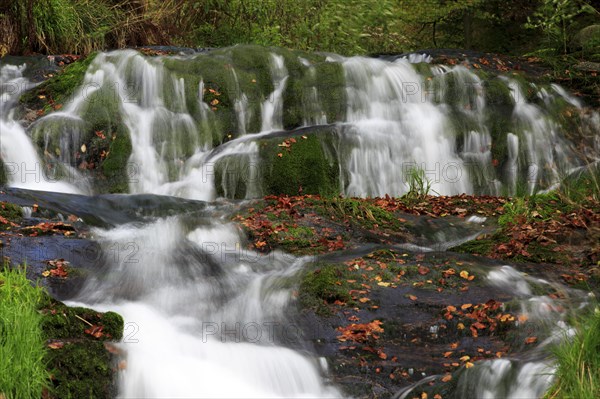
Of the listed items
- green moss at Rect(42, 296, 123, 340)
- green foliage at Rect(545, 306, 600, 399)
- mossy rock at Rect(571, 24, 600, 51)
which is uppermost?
mossy rock at Rect(571, 24, 600, 51)

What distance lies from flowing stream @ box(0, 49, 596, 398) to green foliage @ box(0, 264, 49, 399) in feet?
3.97

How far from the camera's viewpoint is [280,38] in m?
16.5

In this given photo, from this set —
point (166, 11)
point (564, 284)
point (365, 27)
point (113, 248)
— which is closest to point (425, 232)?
point (564, 284)

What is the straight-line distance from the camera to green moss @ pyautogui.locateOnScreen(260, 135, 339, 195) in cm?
1009

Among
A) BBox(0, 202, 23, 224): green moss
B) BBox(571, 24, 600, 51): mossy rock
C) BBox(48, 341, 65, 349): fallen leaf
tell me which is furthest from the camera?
BBox(571, 24, 600, 51): mossy rock

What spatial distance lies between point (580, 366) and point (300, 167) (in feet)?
21.3

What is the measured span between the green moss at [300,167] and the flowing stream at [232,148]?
13 centimetres

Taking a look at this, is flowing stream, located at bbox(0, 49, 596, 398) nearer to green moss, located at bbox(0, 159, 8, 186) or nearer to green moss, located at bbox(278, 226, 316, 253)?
green moss, located at bbox(0, 159, 8, 186)

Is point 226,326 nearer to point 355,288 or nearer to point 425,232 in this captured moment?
point 355,288

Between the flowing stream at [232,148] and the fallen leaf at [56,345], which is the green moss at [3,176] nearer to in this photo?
the flowing stream at [232,148]

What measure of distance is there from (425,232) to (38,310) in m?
4.48

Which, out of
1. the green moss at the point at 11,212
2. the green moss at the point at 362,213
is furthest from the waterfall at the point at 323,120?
the green moss at the point at 11,212

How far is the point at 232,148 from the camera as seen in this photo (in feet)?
34.5

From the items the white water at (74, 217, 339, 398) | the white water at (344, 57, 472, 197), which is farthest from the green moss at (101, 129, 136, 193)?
the white water at (344, 57, 472, 197)
